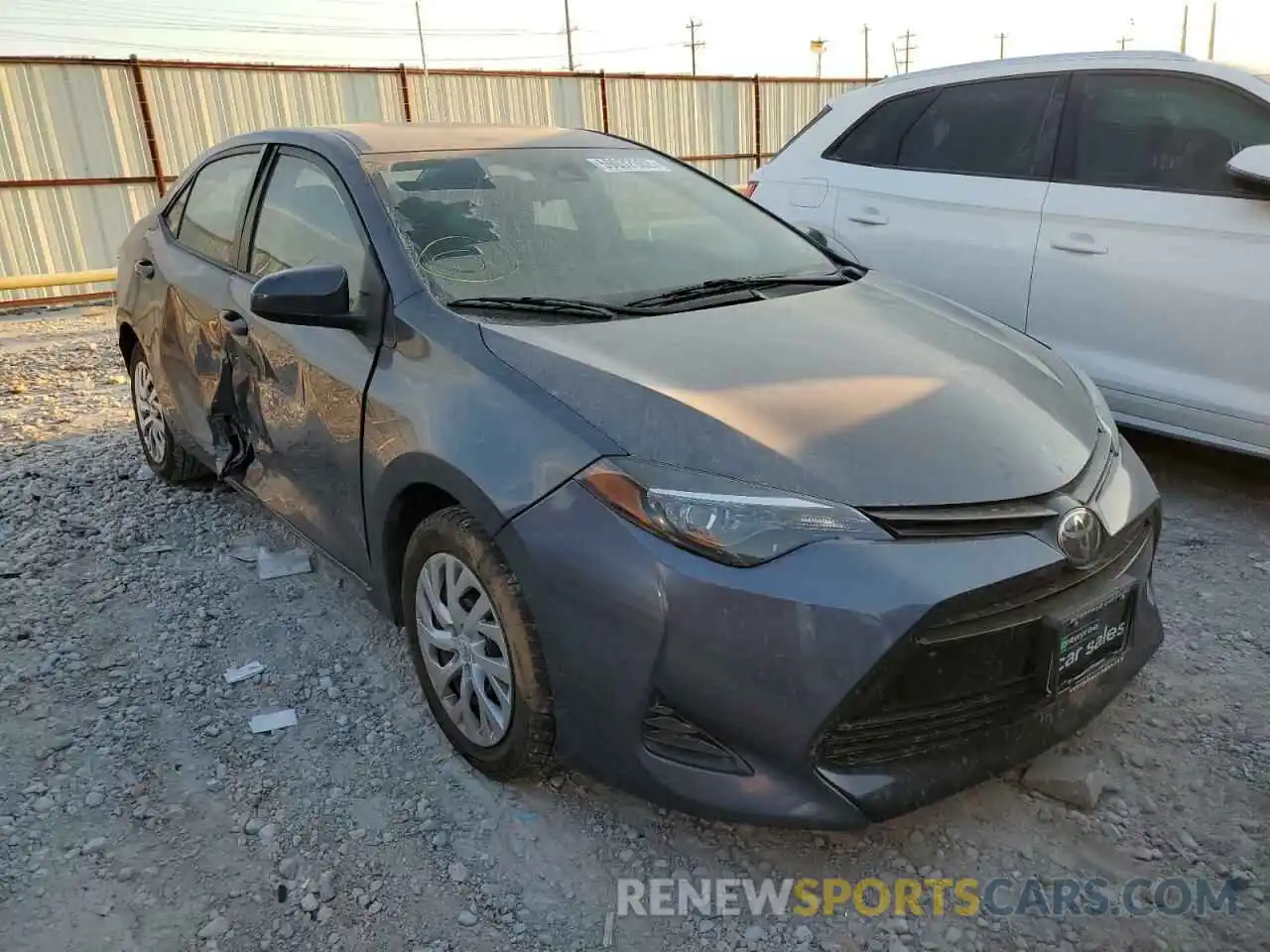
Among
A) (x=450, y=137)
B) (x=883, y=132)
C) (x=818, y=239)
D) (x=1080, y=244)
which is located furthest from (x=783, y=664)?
(x=883, y=132)

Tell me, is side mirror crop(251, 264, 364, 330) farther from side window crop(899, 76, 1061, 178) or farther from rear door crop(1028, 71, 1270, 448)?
side window crop(899, 76, 1061, 178)

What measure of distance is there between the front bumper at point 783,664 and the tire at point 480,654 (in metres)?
0.10

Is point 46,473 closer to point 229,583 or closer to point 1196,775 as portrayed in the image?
point 229,583

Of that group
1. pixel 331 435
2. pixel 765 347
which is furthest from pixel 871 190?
pixel 331 435

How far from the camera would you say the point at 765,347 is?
2.56 metres

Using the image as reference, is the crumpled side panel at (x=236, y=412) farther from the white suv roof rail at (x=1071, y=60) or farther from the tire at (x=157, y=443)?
the white suv roof rail at (x=1071, y=60)

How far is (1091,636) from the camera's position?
7.19ft

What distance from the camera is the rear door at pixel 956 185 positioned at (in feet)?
14.3

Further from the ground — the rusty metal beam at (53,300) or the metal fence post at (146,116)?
the metal fence post at (146,116)

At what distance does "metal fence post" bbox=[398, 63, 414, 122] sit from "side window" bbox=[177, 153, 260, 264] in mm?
9785

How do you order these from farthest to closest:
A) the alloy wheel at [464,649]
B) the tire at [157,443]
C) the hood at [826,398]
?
the tire at [157,443] < the alloy wheel at [464,649] < the hood at [826,398]

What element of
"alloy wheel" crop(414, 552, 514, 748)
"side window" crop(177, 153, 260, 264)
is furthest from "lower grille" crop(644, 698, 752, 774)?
"side window" crop(177, 153, 260, 264)

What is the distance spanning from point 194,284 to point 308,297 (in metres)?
1.36

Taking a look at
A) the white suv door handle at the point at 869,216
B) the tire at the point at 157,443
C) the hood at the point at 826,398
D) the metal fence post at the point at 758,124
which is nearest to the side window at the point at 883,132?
A: the white suv door handle at the point at 869,216
